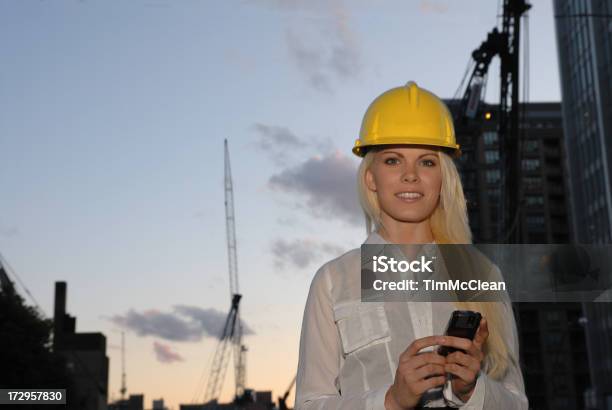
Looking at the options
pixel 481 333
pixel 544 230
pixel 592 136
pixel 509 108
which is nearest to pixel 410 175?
pixel 481 333

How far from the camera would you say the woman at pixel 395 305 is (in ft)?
14.3

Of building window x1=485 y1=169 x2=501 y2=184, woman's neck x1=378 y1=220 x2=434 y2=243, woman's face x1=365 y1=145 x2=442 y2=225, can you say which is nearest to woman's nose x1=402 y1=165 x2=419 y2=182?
woman's face x1=365 y1=145 x2=442 y2=225

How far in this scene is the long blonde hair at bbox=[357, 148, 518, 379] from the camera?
4.41m

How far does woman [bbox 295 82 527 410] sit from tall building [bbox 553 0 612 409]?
9531 centimetres

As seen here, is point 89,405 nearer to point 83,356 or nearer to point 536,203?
point 83,356

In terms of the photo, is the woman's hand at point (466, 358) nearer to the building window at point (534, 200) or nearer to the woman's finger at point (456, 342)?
the woman's finger at point (456, 342)

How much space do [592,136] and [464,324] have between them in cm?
10364

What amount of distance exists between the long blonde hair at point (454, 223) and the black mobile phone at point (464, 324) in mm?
741

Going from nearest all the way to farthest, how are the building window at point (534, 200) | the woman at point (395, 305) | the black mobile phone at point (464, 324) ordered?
the black mobile phone at point (464, 324) → the woman at point (395, 305) → the building window at point (534, 200)

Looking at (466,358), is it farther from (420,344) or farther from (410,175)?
(410,175)

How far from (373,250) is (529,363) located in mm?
181532

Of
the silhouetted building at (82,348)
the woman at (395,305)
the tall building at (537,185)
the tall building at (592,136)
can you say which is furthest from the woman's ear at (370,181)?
the tall building at (537,185)

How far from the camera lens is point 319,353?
15.1 feet

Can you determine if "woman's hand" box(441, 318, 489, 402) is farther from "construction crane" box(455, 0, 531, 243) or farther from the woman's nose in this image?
"construction crane" box(455, 0, 531, 243)
